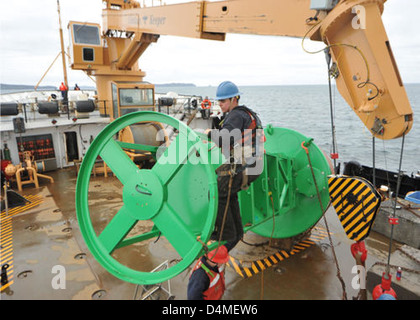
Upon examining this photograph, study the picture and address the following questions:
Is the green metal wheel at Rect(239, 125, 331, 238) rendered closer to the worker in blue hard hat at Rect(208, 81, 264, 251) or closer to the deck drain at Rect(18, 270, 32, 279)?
the worker in blue hard hat at Rect(208, 81, 264, 251)

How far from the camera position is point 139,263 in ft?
14.9

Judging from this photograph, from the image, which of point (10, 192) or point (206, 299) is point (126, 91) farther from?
point (206, 299)

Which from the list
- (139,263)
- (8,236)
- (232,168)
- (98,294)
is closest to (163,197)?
(232,168)

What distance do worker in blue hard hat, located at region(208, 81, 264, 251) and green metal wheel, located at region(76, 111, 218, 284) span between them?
307mm

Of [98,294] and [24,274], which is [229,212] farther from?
[24,274]

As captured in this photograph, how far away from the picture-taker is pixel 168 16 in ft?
19.0

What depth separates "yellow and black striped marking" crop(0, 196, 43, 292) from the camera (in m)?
4.23

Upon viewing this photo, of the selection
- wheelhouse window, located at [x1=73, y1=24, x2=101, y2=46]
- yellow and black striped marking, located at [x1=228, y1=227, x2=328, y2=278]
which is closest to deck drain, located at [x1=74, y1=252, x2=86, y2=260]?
yellow and black striped marking, located at [x1=228, y1=227, x2=328, y2=278]

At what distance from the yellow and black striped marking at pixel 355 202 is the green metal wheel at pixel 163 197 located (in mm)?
Answer: 1802

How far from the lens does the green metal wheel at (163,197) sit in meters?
2.27

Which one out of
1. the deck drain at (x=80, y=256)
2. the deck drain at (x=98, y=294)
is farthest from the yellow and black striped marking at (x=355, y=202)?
the deck drain at (x=80, y=256)

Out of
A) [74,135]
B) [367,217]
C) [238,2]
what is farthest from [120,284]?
[74,135]

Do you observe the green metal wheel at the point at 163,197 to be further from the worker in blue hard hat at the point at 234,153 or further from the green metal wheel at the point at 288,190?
the green metal wheel at the point at 288,190

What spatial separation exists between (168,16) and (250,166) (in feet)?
14.3
